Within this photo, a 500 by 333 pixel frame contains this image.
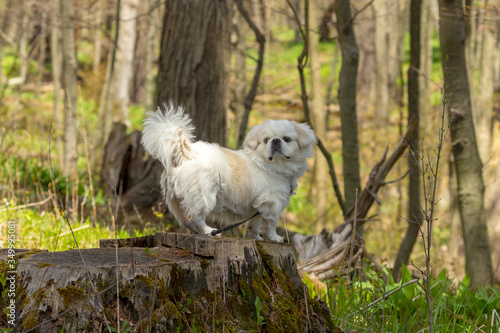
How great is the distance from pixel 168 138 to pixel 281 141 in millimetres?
904

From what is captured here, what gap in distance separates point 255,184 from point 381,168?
2505 millimetres

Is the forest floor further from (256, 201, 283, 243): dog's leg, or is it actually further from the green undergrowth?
(256, 201, 283, 243): dog's leg

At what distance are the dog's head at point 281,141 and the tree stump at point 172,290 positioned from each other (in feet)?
2.76

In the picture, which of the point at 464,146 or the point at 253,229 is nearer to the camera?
the point at 253,229

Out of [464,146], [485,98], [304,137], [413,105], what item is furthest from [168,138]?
[485,98]

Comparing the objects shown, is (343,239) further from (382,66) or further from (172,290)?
(382,66)

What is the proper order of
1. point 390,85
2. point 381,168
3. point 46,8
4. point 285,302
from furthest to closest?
point 390,85 → point 46,8 → point 381,168 → point 285,302

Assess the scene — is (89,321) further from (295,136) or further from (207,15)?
(207,15)

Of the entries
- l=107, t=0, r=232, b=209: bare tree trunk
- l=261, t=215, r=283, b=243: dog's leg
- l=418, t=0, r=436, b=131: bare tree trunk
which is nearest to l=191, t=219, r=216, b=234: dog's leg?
l=261, t=215, r=283, b=243: dog's leg

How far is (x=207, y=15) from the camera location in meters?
6.82

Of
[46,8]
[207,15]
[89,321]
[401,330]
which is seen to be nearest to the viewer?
[89,321]

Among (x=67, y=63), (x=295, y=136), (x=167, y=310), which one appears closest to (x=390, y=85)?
(x=67, y=63)

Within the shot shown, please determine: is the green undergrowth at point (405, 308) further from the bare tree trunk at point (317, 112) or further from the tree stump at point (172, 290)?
the bare tree trunk at point (317, 112)

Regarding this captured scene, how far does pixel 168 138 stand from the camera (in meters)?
3.62
